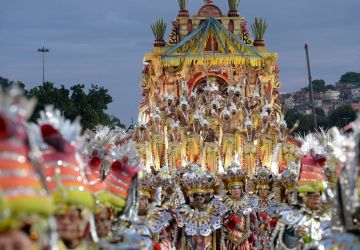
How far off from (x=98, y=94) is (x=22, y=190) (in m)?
40.1

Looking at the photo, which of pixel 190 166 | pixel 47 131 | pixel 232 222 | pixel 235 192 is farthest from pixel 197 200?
pixel 47 131

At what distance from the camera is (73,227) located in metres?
8.47

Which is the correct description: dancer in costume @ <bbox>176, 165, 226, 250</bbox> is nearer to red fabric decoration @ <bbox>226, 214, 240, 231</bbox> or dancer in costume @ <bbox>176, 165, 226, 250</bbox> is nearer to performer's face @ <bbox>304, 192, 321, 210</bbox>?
red fabric decoration @ <bbox>226, 214, 240, 231</bbox>

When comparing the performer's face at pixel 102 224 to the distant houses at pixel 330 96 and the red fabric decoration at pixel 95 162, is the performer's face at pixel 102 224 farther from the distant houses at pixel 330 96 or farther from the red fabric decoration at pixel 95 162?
the distant houses at pixel 330 96

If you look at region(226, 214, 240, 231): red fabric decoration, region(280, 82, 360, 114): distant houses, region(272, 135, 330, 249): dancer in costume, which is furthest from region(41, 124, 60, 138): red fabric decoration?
region(280, 82, 360, 114): distant houses

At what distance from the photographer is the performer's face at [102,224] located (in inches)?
402

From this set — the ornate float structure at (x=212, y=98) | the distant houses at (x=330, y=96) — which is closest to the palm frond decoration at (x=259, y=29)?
the ornate float structure at (x=212, y=98)

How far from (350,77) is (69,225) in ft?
394

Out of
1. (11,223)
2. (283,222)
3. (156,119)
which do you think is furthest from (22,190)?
(156,119)

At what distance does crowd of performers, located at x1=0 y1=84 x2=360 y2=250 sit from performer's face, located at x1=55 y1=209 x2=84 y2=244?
11 mm

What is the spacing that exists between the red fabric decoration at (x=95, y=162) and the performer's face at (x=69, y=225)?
337cm

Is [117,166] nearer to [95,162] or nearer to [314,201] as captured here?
[95,162]

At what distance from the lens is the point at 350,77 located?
12631cm

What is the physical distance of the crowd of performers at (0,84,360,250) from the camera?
631 cm
